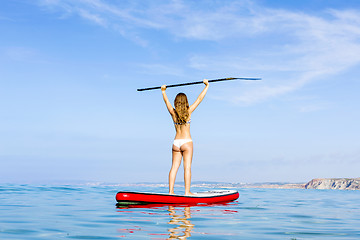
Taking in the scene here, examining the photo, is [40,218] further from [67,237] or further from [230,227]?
[230,227]

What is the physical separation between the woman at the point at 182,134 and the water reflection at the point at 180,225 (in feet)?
9.29

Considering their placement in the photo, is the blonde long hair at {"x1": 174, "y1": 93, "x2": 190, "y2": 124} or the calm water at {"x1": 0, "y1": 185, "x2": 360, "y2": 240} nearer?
the calm water at {"x1": 0, "y1": 185, "x2": 360, "y2": 240}

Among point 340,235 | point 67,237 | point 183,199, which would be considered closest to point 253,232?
point 340,235

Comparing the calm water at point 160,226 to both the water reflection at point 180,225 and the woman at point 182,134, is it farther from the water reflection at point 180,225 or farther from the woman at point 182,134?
the woman at point 182,134

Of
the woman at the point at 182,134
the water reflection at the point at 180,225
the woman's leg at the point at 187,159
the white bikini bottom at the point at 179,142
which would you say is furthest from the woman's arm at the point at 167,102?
the water reflection at the point at 180,225

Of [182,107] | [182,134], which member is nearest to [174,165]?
[182,134]

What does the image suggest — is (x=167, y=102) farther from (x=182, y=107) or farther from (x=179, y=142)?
(x=179, y=142)

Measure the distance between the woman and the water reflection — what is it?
2830 mm

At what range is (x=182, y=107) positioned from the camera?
12.0 m

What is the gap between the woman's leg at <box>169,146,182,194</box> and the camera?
487 inches

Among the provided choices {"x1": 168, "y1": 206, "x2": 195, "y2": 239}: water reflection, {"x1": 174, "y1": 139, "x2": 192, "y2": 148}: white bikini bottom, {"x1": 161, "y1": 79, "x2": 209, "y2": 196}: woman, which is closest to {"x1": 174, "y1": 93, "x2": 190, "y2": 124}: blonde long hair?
{"x1": 161, "y1": 79, "x2": 209, "y2": 196}: woman

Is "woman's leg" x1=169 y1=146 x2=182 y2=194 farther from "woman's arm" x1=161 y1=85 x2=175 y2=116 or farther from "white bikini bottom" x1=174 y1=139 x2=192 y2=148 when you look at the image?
"woman's arm" x1=161 y1=85 x2=175 y2=116

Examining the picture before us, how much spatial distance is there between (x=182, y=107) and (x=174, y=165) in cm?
181

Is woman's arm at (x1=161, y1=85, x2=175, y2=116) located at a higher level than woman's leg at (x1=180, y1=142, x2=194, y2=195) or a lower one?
higher
